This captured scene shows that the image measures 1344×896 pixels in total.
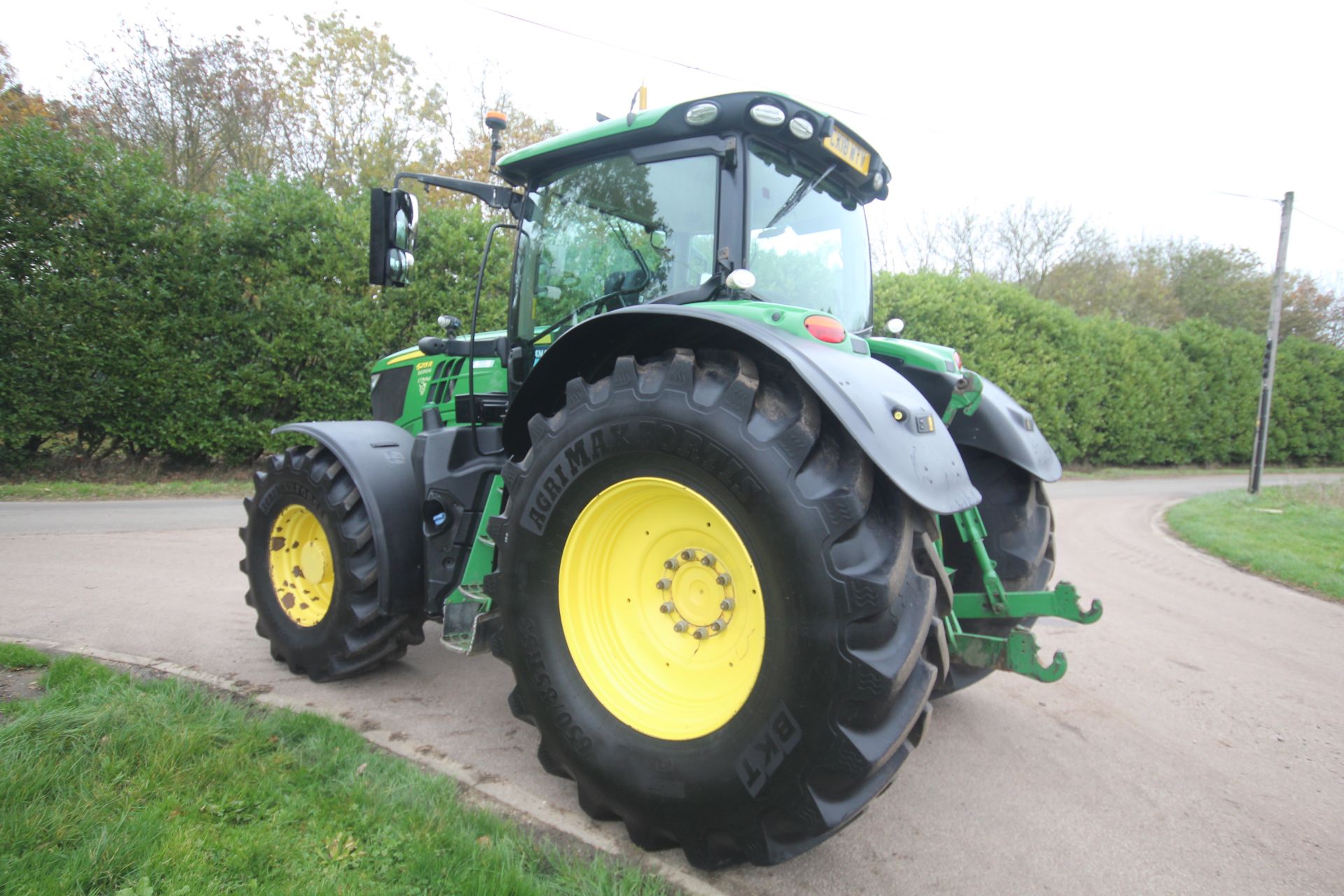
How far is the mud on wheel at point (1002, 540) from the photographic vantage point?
2.93m

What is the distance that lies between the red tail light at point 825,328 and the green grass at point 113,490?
8590 mm

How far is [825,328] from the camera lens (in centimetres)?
227

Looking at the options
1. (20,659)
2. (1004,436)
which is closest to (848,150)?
(1004,436)

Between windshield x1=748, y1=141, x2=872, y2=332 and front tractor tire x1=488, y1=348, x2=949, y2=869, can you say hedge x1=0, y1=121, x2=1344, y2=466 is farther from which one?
front tractor tire x1=488, y1=348, x2=949, y2=869

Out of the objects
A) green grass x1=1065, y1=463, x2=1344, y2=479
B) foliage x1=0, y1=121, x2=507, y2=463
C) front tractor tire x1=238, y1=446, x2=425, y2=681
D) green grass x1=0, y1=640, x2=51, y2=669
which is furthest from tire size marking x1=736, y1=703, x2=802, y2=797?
green grass x1=1065, y1=463, x2=1344, y2=479

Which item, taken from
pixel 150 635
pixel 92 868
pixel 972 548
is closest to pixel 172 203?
pixel 150 635

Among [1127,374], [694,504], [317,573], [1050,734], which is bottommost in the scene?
[1050,734]

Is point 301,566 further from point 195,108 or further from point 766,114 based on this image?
point 195,108

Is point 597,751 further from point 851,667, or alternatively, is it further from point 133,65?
point 133,65

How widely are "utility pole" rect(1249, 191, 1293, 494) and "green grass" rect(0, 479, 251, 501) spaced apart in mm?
15195

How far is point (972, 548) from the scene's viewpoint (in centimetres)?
280

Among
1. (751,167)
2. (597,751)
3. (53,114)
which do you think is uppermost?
(53,114)

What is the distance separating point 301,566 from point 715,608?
90.7 inches

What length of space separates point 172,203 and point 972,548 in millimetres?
10054
